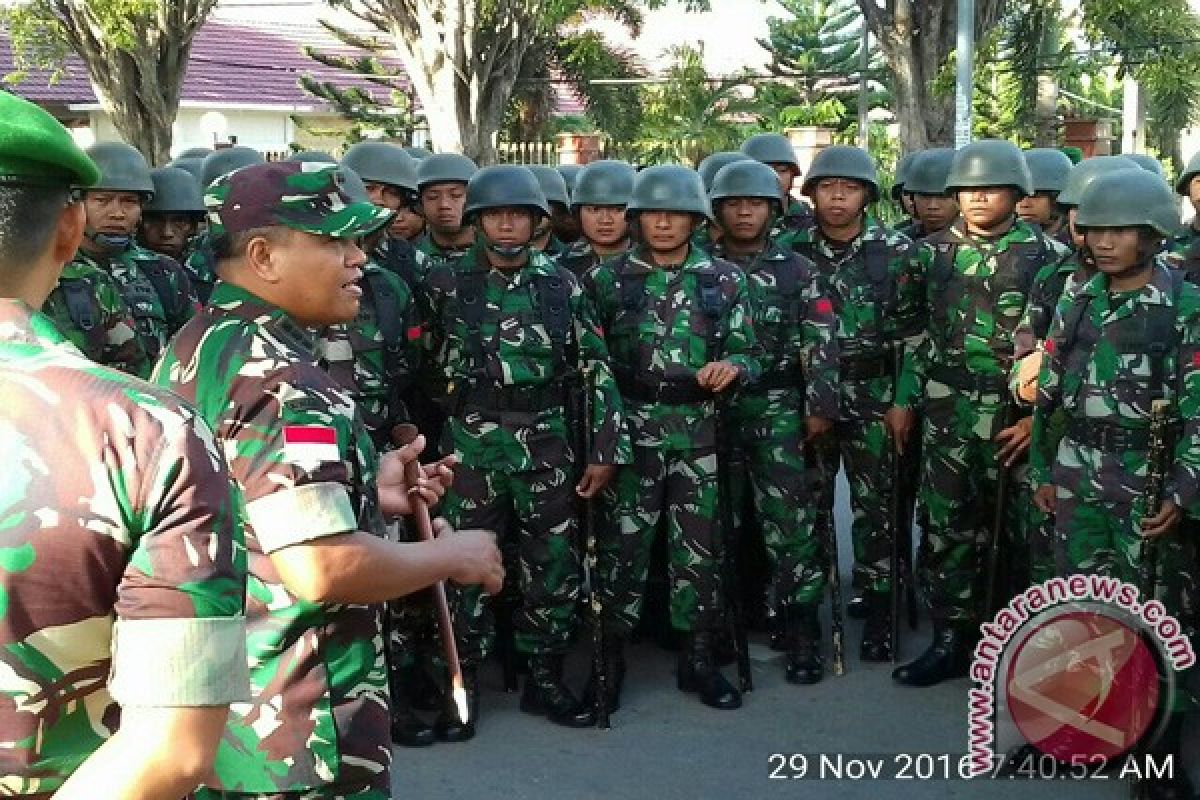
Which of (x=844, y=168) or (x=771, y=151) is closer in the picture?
(x=844, y=168)

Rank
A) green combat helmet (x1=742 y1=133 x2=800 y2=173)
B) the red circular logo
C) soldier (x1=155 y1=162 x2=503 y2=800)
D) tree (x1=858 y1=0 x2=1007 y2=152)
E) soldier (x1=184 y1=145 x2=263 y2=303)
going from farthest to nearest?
1. tree (x1=858 y1=0 x2=1007 y2=152)
2. green combat helmet (x1=742 y1=133 x2=800 y2=173)
3. soldier (x1=184 y1=145 x2=263 y2=303)
4. the red circular logo
5. soldier (x1=155 y1=162 x2=503 y2=800)

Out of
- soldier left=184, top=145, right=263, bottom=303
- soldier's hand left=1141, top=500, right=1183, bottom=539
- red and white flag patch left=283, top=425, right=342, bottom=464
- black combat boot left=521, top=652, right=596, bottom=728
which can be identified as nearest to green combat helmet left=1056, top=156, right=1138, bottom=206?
Result: soldier's hand left=1141, top=500, right=1183, bottom=539

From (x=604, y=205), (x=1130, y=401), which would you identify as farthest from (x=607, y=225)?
(x=1130, y=401)

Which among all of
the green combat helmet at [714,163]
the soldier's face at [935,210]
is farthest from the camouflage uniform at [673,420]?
the green combat helmet at [714,163]

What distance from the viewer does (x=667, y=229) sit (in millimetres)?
5500

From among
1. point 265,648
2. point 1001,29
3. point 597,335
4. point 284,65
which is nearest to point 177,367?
point 265,648

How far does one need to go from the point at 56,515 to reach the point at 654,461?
4084 millimetres

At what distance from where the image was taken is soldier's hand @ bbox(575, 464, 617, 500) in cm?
527

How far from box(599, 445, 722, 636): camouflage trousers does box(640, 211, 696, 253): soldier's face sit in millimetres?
806

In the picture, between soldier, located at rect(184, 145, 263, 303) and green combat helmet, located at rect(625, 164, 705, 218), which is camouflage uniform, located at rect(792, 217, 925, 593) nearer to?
green combat helmet, located at rect(625, 164, 705, 218)

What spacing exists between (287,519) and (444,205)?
423 cm

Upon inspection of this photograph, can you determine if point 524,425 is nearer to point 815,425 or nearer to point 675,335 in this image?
point 675,335

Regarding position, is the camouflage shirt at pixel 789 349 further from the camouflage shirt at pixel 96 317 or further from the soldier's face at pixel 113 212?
the soldier's face at pixel 113 212

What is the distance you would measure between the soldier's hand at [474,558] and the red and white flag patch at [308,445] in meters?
0.26
